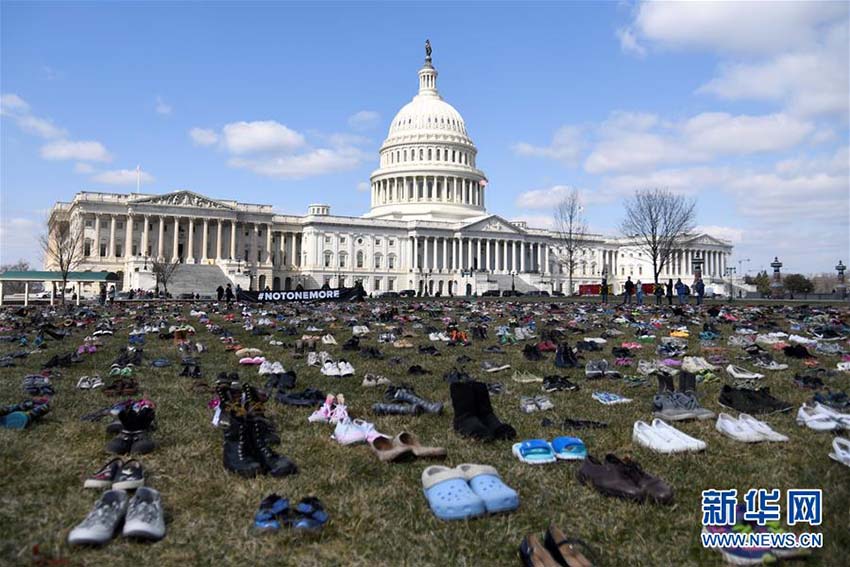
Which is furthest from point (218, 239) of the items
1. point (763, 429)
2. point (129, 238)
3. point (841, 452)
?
point (841, 452)

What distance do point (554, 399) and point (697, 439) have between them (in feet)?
9.09

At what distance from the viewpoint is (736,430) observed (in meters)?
6.80

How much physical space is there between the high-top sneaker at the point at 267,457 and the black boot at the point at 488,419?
234cm

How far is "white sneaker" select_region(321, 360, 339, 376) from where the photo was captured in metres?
11.3

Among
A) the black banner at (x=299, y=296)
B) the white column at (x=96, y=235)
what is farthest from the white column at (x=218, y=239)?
the black banner at (x=299, y=296)

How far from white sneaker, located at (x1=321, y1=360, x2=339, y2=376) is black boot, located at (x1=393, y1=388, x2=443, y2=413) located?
2.62m

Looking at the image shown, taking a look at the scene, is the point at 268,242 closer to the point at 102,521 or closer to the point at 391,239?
the point at 391,239

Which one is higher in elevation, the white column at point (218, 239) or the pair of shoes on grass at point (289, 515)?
the white column at point (218, 239)

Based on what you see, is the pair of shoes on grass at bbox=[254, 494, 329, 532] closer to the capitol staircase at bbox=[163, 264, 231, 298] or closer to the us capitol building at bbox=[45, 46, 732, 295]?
the capitol staircase at bbox=[163, 264, 231, 298]

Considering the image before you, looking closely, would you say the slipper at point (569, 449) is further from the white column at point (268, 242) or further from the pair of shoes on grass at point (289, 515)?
the white column at point (268, 242)

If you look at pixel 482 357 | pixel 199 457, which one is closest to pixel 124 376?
pixel 199 457

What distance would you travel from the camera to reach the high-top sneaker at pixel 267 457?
218 inches

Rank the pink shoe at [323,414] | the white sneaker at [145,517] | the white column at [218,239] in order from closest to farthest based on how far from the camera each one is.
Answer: the white sneaker at [145,517], the pink shoe at [323,414], the white column at [218,239]

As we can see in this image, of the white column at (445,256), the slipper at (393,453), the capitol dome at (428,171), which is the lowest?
the slipper at (393,453)
